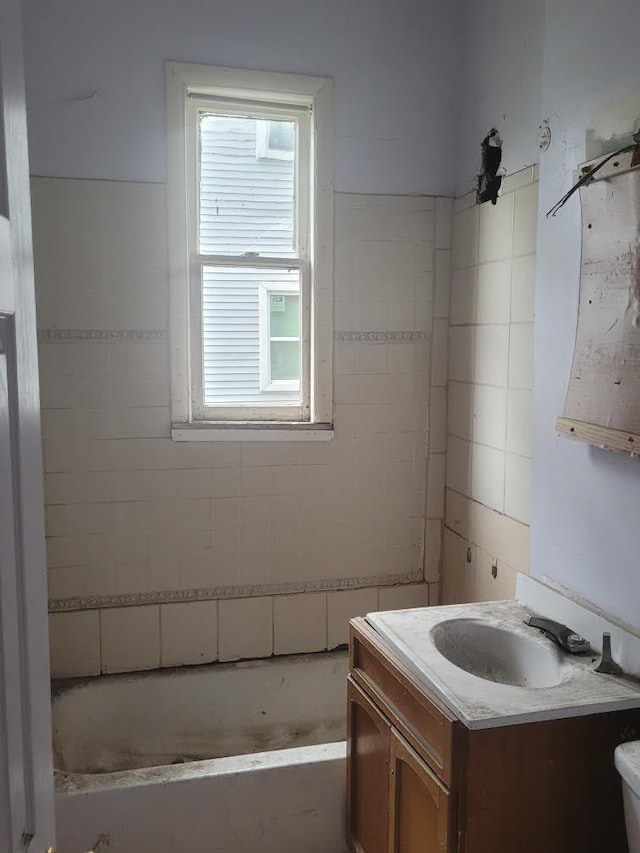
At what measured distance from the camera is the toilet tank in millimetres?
1283

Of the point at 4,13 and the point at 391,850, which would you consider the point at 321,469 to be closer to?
the point at 391,850

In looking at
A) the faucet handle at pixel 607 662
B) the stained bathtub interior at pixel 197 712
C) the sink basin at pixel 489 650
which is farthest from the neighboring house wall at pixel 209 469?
the faucet handle at pixel 607 662

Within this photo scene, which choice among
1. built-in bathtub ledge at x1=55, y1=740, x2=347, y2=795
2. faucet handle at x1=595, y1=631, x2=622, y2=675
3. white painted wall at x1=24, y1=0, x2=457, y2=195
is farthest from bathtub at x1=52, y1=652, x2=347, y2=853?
white painted wall at x1=24, y1=0, x2=457, y2=195

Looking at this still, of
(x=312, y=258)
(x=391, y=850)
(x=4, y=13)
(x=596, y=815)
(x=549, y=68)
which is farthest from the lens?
(x=312, y=258)

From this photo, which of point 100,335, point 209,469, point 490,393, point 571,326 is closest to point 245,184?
point 100,335

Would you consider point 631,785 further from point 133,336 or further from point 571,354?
point 133,336

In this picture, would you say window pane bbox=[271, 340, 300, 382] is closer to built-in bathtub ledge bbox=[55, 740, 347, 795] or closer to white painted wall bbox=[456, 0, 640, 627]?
white painted wall bbox=[456, 0, 640, 627]

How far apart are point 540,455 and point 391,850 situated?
43.1 inches

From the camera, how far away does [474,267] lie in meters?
2.71

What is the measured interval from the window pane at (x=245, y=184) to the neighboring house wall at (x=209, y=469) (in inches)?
8.5

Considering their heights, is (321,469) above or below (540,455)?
below

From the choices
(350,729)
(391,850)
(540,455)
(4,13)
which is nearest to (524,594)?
(540,455)

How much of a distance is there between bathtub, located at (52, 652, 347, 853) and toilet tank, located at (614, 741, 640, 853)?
0.95 m

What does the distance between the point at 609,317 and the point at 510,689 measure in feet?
2.93
